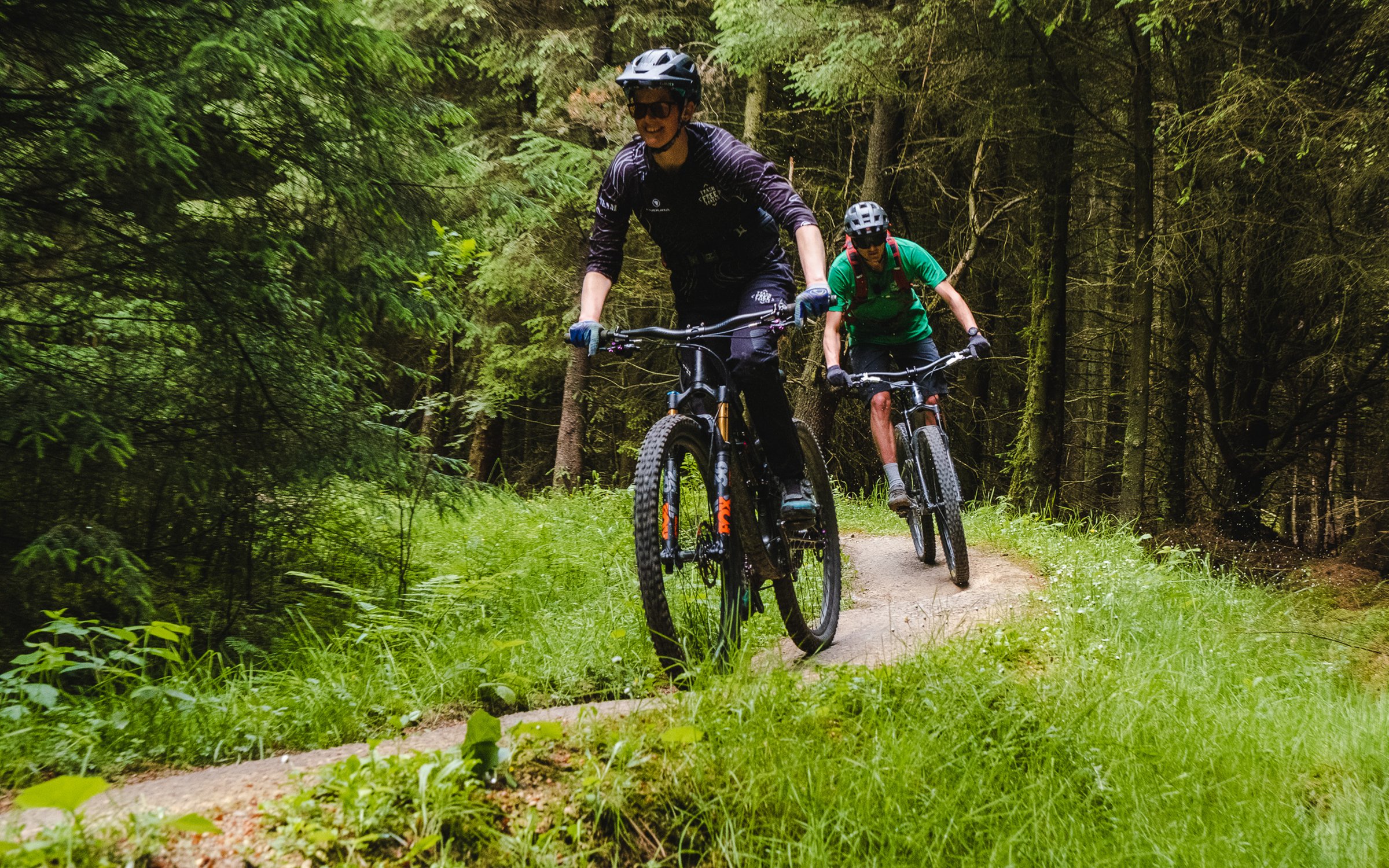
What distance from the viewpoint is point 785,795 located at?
2.42m

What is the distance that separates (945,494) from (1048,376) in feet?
19.7

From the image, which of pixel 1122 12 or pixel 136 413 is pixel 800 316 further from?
pixel 1122 12

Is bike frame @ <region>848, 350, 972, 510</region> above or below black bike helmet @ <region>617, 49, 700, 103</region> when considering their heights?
below

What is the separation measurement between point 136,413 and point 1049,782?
4244 millimetres

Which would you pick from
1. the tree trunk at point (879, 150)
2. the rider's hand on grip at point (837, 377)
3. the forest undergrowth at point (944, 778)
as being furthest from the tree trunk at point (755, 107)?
the forest undergrowth at point (944, 778)

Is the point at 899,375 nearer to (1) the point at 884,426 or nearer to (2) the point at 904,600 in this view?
(1) the point at 884,426

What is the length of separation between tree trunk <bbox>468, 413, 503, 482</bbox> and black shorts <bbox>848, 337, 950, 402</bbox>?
9.11 meters

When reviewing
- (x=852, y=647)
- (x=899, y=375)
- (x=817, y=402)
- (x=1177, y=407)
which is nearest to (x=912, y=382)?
(x=899, y=375)

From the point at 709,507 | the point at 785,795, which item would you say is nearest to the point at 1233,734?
the point at 785,795

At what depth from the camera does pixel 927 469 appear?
6160 mm

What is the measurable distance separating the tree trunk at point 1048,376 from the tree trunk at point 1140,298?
94 centimetres

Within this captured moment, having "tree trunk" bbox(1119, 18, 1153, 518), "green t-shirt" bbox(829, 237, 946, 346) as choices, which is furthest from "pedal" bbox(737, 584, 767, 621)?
"tree trunk" bbox(1119, 18, 1153, 518)

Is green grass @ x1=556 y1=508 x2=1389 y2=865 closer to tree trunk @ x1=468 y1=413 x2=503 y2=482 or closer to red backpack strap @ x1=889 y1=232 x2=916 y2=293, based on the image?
red backpack strap @ x1=889 y1=232 x2=916 y2=293

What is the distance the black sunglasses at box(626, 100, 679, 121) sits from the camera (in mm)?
3359
